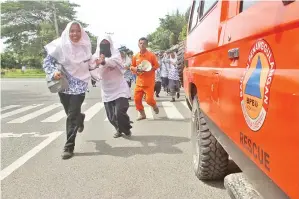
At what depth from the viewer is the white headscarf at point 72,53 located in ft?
15.0

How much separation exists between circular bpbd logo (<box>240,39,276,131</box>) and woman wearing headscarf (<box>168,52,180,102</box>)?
934cm

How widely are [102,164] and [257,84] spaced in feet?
9.55

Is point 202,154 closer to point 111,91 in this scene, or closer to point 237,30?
point 237,30

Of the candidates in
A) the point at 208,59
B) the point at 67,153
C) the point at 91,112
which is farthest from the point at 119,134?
the point at 208,59

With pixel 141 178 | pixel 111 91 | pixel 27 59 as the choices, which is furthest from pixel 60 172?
pixel 27 59

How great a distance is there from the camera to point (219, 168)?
3184mm

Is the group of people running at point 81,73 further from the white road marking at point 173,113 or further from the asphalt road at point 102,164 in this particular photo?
the white road marking at point 173,113

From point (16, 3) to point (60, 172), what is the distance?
62.0 meters

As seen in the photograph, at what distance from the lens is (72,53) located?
15.1 feet

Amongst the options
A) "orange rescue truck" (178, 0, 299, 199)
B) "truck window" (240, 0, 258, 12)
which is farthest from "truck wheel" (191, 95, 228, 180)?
"truck window" (240, 0, 258, 12)

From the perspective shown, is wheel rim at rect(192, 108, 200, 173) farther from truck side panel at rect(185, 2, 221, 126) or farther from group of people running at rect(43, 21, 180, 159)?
group of people running at rect(43, 21, 180, 159)

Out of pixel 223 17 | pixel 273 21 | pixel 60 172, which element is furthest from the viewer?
pixel 60 172

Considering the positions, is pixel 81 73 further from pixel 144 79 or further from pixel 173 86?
pixel 173 86

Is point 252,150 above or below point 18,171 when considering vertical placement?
above
